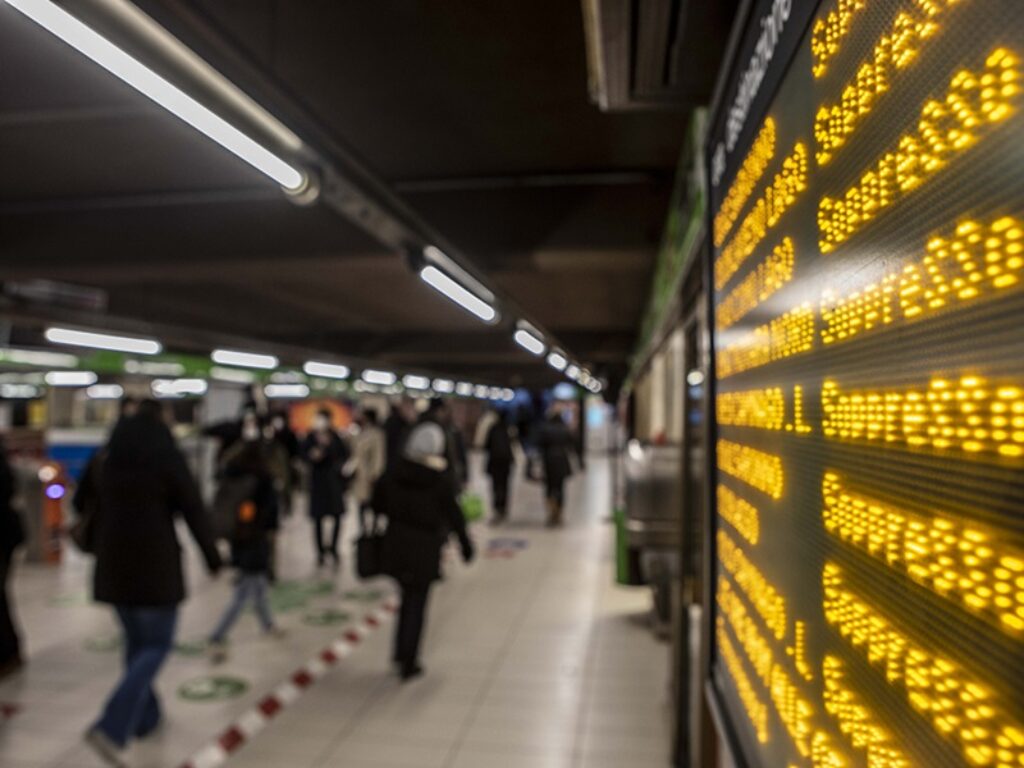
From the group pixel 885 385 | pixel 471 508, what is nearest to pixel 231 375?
pixel 471 508

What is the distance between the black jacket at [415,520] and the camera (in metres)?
5.08

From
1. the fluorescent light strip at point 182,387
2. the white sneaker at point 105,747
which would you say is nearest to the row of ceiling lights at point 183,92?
the white sneaker at point 105,747

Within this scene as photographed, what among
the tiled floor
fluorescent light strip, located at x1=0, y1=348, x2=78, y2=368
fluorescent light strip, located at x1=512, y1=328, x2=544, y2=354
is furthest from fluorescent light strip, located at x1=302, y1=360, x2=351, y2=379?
the tiled floor

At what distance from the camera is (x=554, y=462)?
11.7m

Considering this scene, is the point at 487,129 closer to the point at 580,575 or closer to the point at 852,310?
the point at 852,310

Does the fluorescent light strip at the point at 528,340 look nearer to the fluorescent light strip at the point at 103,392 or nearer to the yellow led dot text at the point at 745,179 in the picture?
the yellow led dot text at the point at 745,179

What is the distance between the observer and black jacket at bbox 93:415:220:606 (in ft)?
11.9

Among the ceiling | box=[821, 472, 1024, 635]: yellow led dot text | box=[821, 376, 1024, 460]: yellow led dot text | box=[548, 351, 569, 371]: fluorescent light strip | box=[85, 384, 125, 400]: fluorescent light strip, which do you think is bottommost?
box=[821, 472, 1024, 635]: yellow led dot text

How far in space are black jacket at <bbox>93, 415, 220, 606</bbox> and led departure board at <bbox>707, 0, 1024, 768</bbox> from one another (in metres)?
3.17

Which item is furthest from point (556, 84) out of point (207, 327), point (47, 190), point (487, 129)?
point (207, 327)

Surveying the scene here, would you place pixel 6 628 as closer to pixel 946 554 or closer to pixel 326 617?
pixel 326 617

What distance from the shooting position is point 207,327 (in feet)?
44.2

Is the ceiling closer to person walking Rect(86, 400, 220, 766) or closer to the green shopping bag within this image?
person walking Rect(86, 400, 220, 766)

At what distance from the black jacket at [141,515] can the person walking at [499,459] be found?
328 inches
